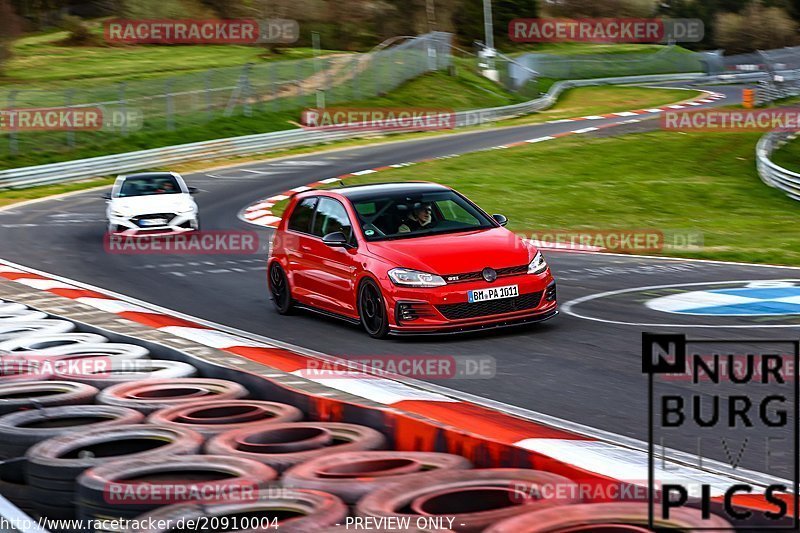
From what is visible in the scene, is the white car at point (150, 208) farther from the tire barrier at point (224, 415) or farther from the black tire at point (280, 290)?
the tire barrier at point (224, 415)

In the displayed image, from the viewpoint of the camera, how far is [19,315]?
40.3 ft

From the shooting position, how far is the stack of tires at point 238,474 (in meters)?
5.02

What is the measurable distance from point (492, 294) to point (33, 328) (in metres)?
4.25

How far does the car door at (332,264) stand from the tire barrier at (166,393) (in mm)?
3443

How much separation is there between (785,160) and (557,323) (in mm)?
23848

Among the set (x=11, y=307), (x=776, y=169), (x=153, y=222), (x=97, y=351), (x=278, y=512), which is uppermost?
(x=278, y=512)

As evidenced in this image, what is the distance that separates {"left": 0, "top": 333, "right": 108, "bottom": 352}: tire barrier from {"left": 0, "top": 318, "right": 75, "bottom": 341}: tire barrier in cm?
22

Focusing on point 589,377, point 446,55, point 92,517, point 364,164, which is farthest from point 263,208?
point 446,55

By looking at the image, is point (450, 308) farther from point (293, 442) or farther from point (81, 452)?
point (81, 452)

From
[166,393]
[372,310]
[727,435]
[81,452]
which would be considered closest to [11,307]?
[372,310]

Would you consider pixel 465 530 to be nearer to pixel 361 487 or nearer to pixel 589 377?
pixel 361 487

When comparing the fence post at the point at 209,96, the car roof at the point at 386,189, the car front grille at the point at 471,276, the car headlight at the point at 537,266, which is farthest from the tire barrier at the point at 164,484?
the fence post at the point at 209,96

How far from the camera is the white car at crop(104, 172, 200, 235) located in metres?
21.9

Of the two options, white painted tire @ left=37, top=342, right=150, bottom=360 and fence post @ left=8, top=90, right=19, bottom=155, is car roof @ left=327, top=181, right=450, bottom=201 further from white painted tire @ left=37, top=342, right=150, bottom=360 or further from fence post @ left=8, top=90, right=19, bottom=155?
fence post @ left=8, top=90, right=19, bottom=155
